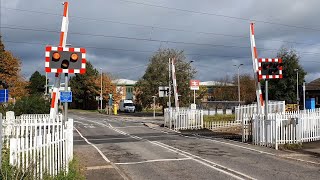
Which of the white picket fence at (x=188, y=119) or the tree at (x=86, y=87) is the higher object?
the tree at (x=86, y=87)


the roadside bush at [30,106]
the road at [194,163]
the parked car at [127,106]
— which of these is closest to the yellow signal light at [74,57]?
the road at [194,163]

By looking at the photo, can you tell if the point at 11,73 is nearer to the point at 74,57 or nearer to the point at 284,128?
the point at 284,128

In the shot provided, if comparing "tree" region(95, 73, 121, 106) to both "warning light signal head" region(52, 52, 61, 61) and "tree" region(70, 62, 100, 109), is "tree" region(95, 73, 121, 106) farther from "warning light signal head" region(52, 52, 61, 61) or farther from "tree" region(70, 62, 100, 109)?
"warning light signal head" region(52, 52, 61, 61)

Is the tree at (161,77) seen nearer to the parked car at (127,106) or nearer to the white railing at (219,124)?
the parked car at (127,106)

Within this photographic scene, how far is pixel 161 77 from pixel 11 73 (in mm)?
20542

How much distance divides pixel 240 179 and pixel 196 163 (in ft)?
10.1

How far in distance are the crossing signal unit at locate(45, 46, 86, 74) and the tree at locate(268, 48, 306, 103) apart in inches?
1940

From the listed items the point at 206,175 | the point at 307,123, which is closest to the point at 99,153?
the point at 206,175

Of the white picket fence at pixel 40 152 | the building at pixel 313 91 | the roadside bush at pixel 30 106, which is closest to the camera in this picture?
the white picket fence at pixel 40 152

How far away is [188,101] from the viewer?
5891cm

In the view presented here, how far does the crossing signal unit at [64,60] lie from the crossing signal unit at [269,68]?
9.17m

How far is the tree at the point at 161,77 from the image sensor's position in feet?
192

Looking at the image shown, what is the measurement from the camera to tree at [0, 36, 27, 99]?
48625 millimetres

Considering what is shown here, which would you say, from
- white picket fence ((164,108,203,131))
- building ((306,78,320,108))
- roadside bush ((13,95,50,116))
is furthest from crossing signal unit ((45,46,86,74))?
building ((306,78,320,108))
